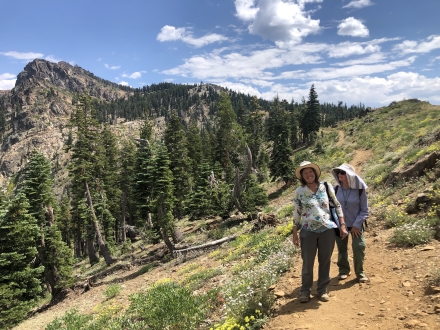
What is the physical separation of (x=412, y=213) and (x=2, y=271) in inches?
942

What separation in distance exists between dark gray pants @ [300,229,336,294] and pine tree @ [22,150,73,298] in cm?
2264

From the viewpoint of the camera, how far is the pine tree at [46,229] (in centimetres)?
2239

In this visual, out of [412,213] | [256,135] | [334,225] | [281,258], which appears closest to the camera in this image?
[334,225]

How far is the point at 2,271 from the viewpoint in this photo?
18.9 meters

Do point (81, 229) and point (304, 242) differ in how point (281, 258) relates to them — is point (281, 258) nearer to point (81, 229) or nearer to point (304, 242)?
point (304, 242)

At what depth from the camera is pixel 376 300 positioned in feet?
17.6

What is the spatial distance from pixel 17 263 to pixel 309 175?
2189 cm

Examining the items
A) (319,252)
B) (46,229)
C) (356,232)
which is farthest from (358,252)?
(46,229)

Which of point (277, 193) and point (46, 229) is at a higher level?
point (277, 193)

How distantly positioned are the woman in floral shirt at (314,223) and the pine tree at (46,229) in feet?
74.5

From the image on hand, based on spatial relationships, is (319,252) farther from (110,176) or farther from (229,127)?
(110,176)

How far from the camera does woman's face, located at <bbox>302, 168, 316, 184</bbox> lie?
548cm

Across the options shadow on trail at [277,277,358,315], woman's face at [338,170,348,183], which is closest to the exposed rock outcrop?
woman's face at [338,170,348,183]

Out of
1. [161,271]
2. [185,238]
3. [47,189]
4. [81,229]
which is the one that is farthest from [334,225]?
[81,229]
